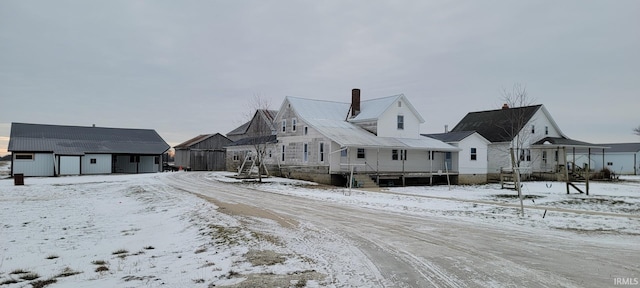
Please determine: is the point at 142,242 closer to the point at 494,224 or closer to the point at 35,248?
the point at 35,248

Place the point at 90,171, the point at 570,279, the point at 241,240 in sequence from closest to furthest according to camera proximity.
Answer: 1. the point at 570,279
2. the point at 241,240
3. the point at 90,171

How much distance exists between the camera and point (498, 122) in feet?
151

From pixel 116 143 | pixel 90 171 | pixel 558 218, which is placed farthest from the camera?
pixel 116 143

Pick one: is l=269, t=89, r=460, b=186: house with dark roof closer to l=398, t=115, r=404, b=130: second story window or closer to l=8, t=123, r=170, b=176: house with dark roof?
l=398, t=115, r=404, b=130: second story window

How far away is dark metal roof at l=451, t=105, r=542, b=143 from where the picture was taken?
42.4 metres

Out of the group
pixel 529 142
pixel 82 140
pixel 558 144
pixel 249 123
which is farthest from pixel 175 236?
pixel 249 123

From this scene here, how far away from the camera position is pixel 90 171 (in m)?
41.6

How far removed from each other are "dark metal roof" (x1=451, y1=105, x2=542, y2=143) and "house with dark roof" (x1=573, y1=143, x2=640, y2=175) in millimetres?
19498

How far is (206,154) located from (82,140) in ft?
48.2

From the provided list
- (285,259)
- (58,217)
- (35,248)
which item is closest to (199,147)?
(58,217)

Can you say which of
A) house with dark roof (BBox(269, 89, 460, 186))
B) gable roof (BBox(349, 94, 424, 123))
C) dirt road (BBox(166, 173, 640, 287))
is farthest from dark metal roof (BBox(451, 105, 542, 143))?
dirt road (BBox(166, 173, 640, 287))

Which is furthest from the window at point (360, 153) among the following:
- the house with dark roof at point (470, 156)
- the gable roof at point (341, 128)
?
the house with dark roof at point (470, 156)

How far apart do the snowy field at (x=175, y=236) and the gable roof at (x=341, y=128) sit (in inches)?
424

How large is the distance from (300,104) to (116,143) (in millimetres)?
20629
